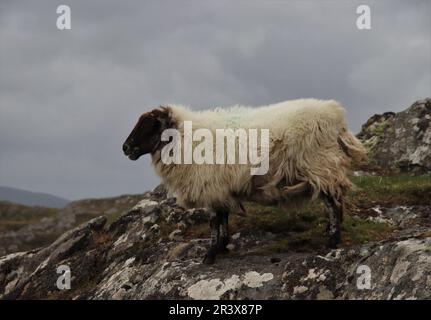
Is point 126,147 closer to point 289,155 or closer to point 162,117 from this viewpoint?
point 162,117

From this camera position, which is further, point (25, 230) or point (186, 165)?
point (25, 230)

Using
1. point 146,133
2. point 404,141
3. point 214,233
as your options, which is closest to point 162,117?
point 146,133

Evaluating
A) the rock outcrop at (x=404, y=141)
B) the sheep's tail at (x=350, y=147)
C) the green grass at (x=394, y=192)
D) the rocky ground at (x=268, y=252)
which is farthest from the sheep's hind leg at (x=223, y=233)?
the rock outcrop at (x=404, y=141)

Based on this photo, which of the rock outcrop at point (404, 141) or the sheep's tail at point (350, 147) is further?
the rock outcrop at point (404, 141)

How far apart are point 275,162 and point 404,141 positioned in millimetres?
12008

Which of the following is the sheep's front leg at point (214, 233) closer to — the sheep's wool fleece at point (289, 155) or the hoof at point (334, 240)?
the sheep's wool fleece at point (289, 155)

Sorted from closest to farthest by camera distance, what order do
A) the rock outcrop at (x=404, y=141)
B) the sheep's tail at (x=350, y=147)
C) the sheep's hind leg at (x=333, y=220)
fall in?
the sheep's hind leg at (x=333, y=220)
the sheep's tail at (x=350, y=147)
the rock outcrop at (x=404, y=141)

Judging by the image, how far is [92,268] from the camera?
1510 centimetres

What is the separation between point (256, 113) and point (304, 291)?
4.38 m

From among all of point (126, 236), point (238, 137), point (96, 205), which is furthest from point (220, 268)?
point (96, 205)

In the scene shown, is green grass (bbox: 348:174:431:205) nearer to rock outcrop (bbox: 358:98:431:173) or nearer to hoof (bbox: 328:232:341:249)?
rock outcrop (bbox: 358:98:431:173)

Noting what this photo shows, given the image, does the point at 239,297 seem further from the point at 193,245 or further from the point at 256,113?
the point at 256,113

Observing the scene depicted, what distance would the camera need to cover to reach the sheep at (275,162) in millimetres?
11148

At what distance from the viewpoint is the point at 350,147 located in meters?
11.5
